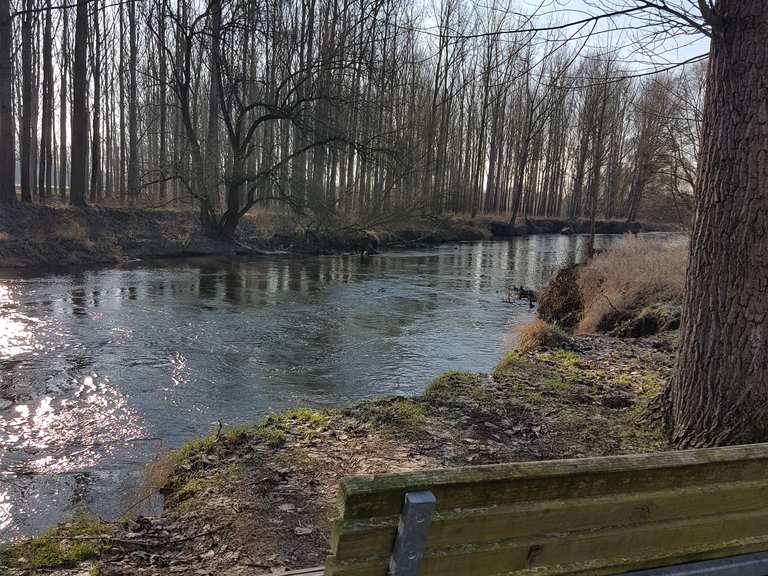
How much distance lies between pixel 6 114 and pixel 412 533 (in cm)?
2428

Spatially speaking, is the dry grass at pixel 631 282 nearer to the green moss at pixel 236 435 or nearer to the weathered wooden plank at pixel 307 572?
the green moss at pixel 236 435

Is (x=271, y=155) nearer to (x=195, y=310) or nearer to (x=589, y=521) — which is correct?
(x=195, y=310)

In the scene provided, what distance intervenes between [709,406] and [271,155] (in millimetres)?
24341

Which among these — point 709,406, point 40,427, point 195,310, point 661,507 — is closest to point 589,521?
point 661,507

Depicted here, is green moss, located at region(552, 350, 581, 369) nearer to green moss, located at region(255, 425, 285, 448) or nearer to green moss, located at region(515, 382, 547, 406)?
green moss, located at region(515, 382, 547, 406)

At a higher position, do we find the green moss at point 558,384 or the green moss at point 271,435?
the green moss at point 558,384

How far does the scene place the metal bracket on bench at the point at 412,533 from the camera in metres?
2.08

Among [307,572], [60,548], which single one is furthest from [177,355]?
[307,572]

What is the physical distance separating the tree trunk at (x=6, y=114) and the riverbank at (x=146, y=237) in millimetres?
816

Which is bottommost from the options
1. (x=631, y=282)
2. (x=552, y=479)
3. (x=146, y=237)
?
(x=146, y=237)

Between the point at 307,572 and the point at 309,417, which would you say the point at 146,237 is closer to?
the point at 309,417

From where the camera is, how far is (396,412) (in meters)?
6.56

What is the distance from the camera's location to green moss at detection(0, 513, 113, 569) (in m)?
3.81

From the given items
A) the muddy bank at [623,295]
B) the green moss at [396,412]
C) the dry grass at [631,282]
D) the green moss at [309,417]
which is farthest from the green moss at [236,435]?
the dry grass at [631,282]
